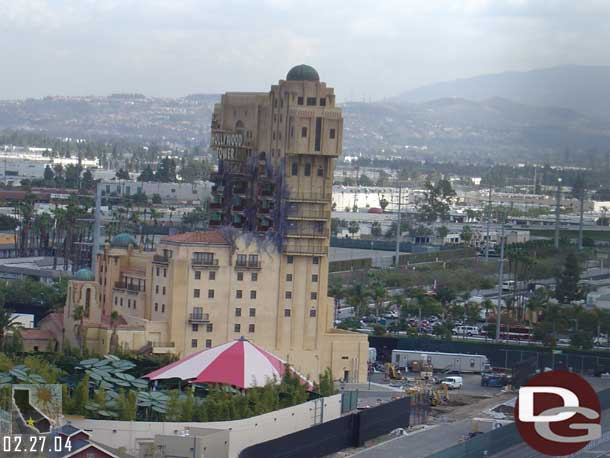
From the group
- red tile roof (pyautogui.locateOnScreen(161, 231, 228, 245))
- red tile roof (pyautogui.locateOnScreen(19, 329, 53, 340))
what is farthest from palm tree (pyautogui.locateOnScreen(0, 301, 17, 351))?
red tile roof (pyautogui.locateOnScreen(161, 231, 228, 245))

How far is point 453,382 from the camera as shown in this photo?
50.6 meters

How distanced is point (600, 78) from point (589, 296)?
10.7m

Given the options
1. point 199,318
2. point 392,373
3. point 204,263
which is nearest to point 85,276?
point 204,263

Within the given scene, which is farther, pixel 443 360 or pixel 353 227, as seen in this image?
pixel 353 227

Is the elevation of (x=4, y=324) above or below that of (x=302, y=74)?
below

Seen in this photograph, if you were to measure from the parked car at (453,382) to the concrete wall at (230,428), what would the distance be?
10.5m

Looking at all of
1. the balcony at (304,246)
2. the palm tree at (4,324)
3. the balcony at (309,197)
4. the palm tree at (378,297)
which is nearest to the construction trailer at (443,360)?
the balcony at (304,246)

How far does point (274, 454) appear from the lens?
35750 mm

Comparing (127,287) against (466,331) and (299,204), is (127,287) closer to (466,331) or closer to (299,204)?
(299,204)

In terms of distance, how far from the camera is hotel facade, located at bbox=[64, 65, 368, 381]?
4753 centimetres

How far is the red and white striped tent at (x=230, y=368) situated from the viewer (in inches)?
1618

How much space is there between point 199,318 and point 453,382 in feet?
25.7

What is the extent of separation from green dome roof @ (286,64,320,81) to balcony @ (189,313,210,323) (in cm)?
705

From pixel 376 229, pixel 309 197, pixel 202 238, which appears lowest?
pixel 376 229
